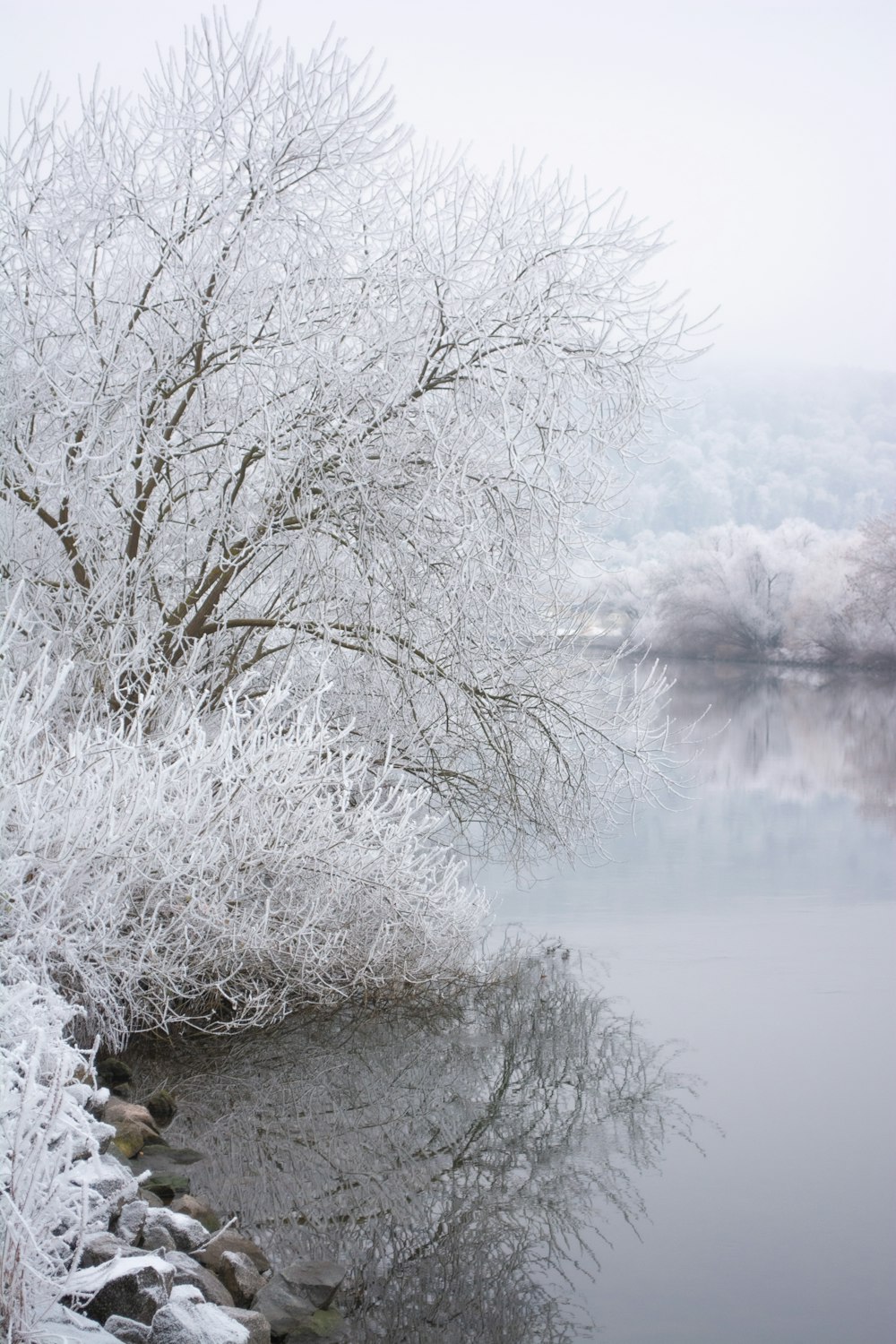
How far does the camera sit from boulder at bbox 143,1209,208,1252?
3492 mm

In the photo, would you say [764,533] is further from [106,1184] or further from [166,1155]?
[106,1184]

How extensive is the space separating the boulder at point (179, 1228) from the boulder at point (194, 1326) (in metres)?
0.40

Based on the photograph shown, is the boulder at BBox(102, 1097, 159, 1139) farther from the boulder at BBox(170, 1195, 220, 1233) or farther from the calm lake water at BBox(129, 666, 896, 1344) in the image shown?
the boulder at BBox(170, 1195, 220, 1233)

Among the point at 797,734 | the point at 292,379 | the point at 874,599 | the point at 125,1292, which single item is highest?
the point at 874,599

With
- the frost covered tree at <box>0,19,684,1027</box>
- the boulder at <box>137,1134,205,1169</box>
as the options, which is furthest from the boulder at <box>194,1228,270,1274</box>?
the frost covered tree at <box>0,19,684,1027</box>

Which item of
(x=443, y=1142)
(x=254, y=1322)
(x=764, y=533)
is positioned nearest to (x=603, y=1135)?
(x=443, y=1142)

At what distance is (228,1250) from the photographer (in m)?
3.62

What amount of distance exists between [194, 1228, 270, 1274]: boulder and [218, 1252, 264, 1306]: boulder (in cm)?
2

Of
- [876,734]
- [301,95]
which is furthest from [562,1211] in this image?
[876,734]

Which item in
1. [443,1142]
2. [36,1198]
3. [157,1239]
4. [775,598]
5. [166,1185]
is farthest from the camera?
[775,598]

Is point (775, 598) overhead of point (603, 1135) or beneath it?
overhead

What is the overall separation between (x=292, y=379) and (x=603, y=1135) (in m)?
3.63

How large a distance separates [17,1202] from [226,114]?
502 centimetres

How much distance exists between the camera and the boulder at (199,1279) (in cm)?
329
